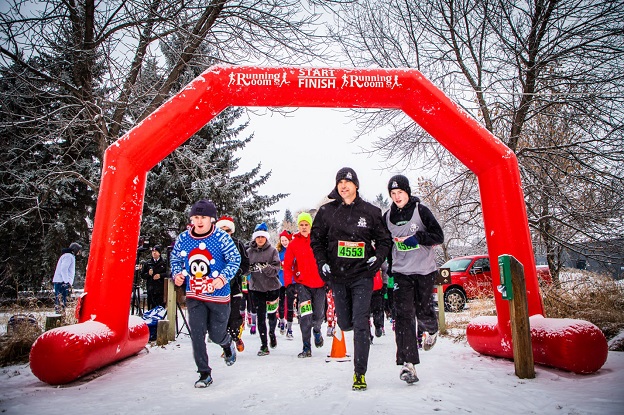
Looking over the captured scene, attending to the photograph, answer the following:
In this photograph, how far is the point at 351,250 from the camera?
4082mm

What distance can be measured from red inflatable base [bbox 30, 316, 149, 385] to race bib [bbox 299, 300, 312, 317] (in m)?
2.64

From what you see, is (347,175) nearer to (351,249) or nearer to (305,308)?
(351,249)

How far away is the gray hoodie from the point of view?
6775 millimetres

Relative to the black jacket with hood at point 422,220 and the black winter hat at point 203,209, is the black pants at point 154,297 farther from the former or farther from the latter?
the black jacket with hood at point 422,220

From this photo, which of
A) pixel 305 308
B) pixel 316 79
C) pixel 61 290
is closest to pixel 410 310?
pixel 305 308

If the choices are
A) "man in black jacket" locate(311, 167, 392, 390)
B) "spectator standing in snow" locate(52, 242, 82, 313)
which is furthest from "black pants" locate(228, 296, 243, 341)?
"spectator standing in snow" locate(52, 242, 82, 313)

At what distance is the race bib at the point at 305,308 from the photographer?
6059 millimetres

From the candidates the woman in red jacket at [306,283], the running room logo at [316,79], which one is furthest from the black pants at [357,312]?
the running room logo at [316,79]

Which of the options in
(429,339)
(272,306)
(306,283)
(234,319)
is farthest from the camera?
(272,306)

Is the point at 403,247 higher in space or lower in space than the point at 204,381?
higher

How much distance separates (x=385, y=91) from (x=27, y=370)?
19.1 ft

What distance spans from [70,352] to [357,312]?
297 cm

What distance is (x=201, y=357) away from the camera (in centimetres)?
412

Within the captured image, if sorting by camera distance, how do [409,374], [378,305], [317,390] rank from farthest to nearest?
[378,305], [409,374], [317,390]
